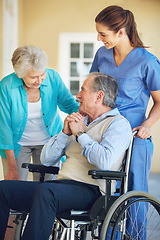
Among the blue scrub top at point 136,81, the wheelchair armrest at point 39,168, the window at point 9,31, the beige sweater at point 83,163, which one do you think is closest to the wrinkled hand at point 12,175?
the wheelchair armrest at point 39,168

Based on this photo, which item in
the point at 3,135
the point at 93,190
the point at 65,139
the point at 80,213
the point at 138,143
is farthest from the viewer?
the point at 3,135

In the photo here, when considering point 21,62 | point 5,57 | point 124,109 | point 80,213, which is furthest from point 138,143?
point 5,57

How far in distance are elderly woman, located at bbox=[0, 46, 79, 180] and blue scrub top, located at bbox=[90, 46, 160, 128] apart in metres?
0.48

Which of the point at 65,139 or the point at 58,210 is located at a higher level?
the point at 65,139

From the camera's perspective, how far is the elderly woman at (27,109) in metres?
2.45

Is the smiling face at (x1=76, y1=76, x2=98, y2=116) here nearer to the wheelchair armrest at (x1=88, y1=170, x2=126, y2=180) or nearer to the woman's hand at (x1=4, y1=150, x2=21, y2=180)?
the wheelchair armrest at (x1=88, y1=170, x2=126, y2=180)

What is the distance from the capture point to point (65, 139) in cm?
212

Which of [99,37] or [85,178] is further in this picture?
[99,37]

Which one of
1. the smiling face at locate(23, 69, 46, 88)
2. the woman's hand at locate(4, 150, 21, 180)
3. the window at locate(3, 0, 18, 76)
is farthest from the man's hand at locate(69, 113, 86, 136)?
the window at locate(3, 0, 18, 76)

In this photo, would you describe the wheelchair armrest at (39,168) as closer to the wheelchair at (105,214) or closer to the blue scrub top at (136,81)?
the wheelchair at (105,214)

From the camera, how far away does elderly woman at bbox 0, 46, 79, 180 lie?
2453mm

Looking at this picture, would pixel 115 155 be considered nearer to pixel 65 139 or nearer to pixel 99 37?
pixel 65 139

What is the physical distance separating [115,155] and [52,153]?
1.34ft

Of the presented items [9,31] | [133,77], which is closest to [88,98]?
[133,77]
